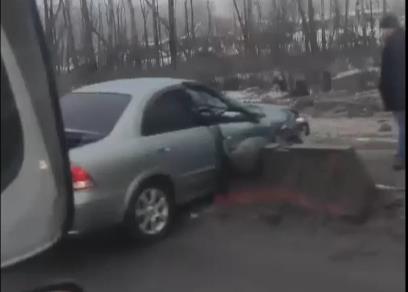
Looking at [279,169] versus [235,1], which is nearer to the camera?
[279,169]

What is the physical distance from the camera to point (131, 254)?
635 centimetres

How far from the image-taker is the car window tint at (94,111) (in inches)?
258

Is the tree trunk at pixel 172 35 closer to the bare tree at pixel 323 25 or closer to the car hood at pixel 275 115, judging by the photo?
the car hood at pixel 275 115

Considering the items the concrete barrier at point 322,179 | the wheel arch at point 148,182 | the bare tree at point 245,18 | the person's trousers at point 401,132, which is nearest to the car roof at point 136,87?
the wheel arch at point 148,182

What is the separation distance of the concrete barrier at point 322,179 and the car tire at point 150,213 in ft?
3.63

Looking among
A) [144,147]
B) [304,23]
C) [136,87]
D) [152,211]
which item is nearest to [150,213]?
[152,211]

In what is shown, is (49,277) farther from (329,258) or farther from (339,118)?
(339,118)

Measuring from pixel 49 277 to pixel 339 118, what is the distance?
49.6 feet

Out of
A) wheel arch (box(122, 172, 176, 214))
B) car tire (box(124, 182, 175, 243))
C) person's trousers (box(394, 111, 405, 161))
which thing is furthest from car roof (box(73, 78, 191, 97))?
person's trousers (box(394, 111, 405, 161))

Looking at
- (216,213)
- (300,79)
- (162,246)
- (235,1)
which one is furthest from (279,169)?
(300,79)

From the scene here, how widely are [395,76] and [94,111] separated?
2942mm

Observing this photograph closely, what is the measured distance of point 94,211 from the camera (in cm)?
606

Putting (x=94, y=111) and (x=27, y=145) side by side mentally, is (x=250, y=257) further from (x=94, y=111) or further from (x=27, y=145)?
(x=27, y=145)

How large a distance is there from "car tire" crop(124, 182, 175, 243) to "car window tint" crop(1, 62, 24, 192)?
4.42 metres
